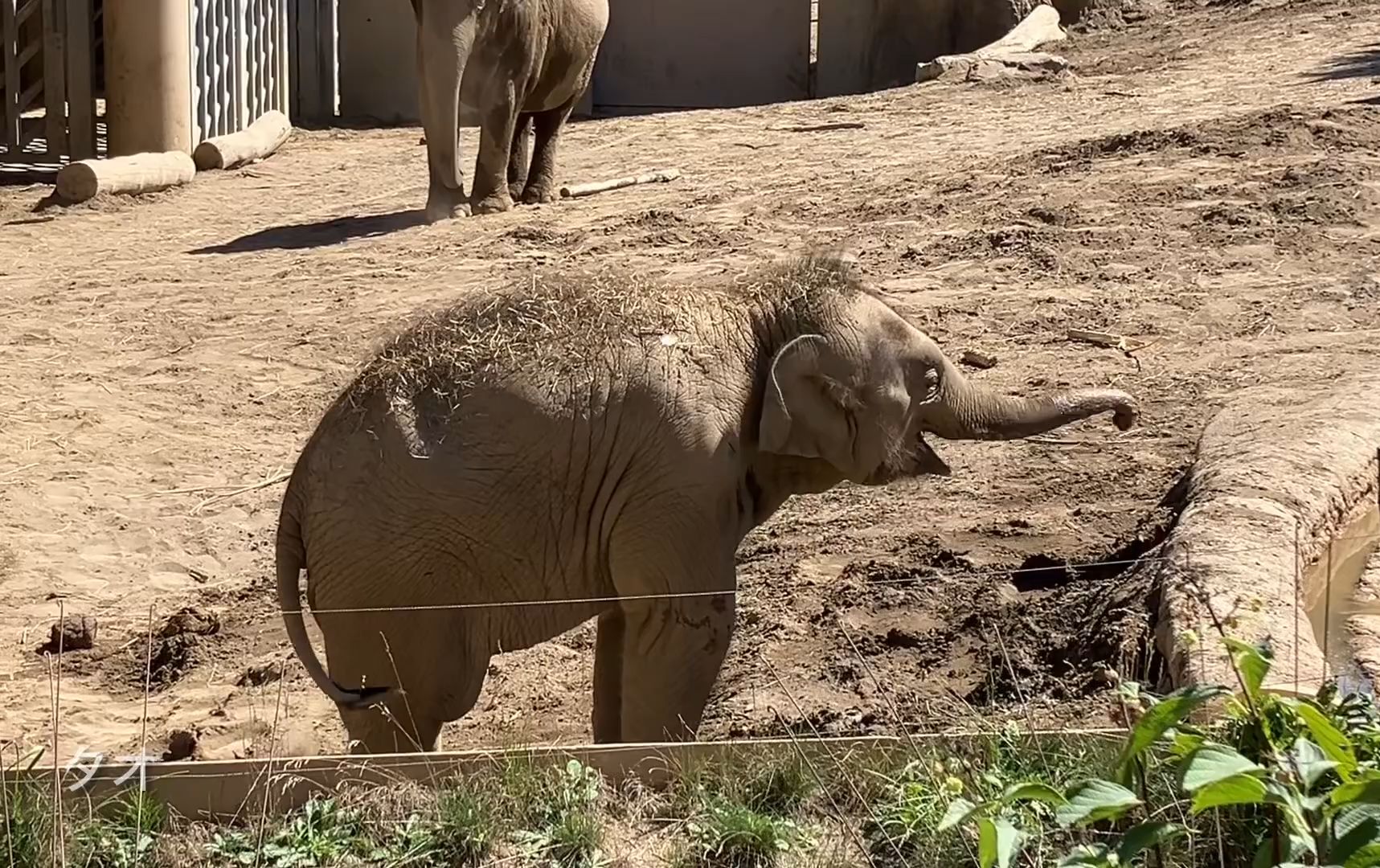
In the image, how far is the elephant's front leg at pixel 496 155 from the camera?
41.0 ft

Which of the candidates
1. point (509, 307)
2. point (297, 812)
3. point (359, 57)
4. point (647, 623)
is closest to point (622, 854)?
point (297, 812)

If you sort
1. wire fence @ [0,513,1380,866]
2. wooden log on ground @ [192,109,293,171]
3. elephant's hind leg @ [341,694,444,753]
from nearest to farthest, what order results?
1. wire fence @ [0,513,1380,866]
2. elephant's hind leg @ [341,694,444,753]
3. wooden log on ground @ [192,109,293,171]

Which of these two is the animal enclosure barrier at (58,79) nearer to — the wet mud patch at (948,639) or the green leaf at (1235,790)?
the wet mud patch at (948,639)

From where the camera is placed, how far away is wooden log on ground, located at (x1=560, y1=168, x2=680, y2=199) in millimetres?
13125

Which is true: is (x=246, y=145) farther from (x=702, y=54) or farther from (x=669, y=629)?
(x=669, y=629)

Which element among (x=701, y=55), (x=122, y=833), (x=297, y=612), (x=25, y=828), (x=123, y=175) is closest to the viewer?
(x=25, y=828)

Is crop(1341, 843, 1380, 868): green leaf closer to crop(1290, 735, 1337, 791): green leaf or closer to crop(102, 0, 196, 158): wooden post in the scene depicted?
crop(1290, 735, 1337, 791): green leaf

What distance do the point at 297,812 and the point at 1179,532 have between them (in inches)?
101

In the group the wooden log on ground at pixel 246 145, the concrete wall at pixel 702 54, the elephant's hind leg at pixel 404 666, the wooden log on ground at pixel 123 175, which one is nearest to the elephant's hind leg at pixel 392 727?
the elephant's hind leg at pixel 404 666

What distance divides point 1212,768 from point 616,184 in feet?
35.4

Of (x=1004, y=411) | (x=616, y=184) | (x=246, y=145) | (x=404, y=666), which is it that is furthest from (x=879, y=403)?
(x=246, y=145)

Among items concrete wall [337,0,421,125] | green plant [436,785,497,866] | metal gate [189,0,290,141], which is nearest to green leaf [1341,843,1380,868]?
green plant [436,785,497,866]

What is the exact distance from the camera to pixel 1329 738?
2789 millimetres

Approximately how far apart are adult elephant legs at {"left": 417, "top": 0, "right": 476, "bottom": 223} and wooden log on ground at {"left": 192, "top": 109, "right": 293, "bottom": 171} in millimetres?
3017
